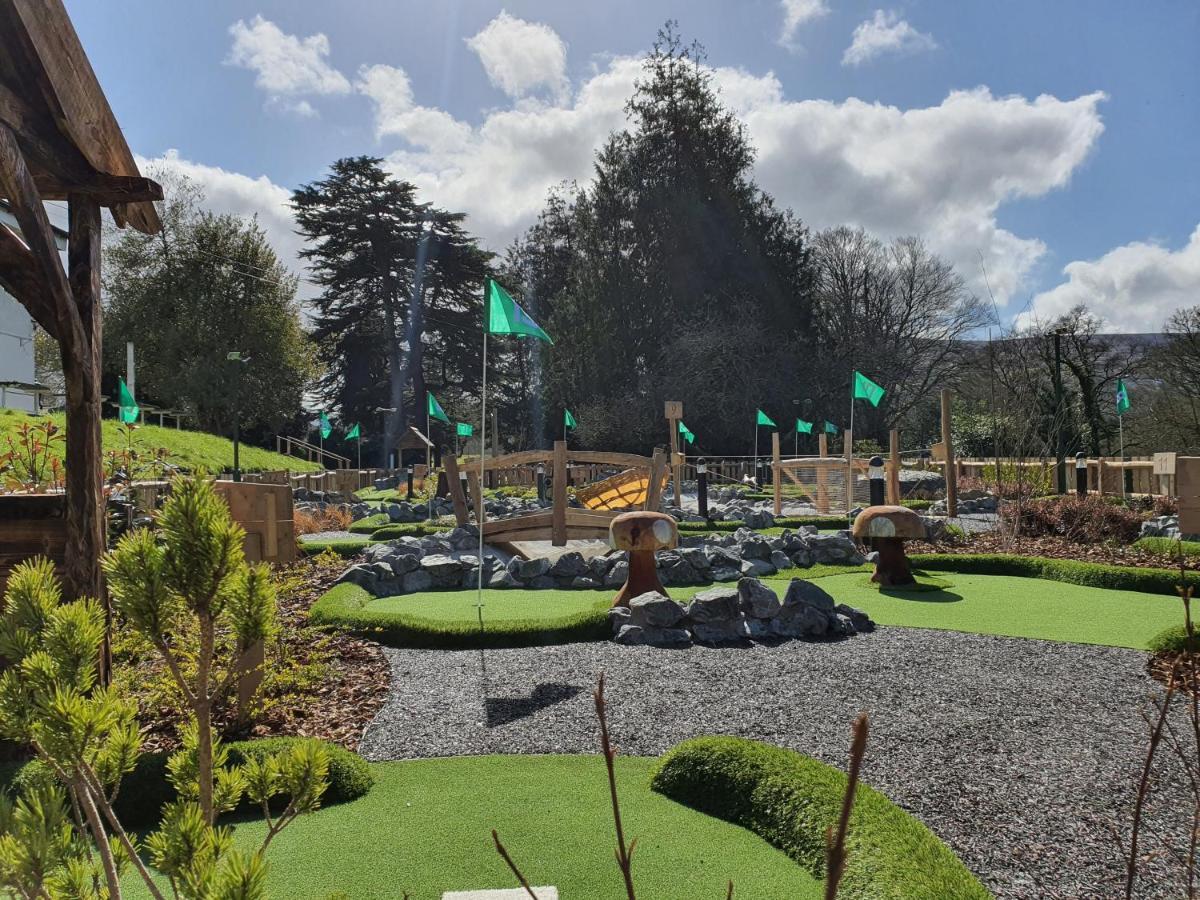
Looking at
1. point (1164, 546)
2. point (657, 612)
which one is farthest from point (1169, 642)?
point (1164, 546)

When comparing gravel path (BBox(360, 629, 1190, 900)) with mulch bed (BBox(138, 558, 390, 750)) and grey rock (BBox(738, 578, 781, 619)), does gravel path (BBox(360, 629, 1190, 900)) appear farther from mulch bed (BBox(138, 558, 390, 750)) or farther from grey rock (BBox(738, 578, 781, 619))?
grey rock (BBox(738, 578, 781, 619))

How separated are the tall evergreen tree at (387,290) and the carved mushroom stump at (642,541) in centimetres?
3377

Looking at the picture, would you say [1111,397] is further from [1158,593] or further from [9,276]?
[9,276]

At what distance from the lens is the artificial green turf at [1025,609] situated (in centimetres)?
614

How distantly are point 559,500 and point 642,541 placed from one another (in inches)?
176

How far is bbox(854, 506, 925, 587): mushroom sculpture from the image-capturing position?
7668 millimetres

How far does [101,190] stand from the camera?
4.11 meters

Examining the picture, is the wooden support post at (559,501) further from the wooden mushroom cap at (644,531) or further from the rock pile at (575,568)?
the wooden mushroom cap at (644,531)

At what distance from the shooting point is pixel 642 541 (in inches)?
263

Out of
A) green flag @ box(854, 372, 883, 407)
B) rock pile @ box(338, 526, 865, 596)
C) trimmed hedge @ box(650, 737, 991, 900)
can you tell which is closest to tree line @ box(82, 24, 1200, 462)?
green flag @ box(854, 372, 883, 407)

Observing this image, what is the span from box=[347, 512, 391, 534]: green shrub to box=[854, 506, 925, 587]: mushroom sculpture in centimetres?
938

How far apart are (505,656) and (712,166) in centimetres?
3535

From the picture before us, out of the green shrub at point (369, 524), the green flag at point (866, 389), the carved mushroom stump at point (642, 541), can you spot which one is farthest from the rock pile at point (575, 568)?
the green flag at point (866, 389)

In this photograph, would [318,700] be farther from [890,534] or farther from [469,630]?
[890,534]
